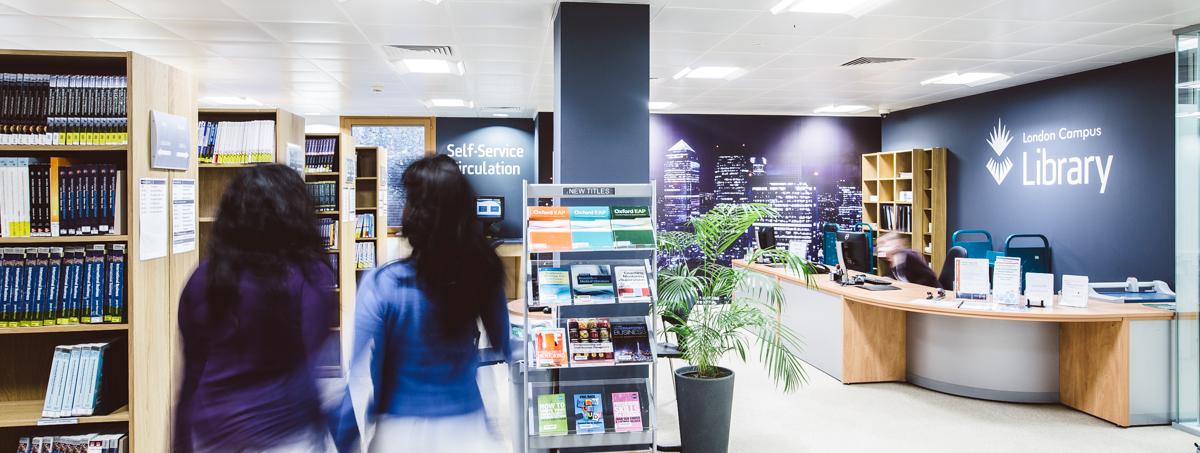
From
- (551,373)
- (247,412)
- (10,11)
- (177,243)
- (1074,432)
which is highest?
(10,11)

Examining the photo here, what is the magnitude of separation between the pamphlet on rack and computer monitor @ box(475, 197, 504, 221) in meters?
6.46

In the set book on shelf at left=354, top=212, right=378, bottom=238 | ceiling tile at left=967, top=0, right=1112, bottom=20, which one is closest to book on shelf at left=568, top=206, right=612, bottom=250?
ceiling tile at left=967, top=0, right=1112, bottom=20

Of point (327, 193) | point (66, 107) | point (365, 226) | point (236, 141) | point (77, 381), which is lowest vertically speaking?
point (77, 381)

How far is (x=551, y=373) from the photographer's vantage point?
3447 millimetres

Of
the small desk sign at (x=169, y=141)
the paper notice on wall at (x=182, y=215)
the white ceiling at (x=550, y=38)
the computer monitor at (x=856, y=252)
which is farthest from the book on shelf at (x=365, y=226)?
the computer monitor at (x=856, y=252)

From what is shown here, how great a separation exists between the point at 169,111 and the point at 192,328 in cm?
144

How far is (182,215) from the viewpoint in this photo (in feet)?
9.84

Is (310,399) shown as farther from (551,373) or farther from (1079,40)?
(1079,40)

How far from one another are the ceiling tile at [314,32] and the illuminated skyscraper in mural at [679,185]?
17.3 ft

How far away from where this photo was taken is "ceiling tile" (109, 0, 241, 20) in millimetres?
4363

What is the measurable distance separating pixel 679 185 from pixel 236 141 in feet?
20.8

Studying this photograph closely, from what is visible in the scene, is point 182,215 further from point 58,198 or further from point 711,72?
point 711,72

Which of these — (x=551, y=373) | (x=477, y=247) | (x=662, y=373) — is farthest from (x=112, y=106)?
(x=662, y=373)

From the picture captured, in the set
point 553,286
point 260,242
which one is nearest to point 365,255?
point 553,286
